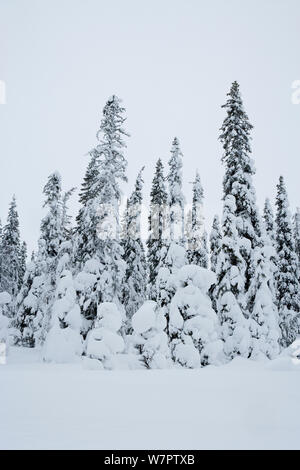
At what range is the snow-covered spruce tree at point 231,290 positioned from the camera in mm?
18672

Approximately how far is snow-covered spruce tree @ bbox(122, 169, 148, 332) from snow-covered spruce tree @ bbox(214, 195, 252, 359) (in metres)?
13.5

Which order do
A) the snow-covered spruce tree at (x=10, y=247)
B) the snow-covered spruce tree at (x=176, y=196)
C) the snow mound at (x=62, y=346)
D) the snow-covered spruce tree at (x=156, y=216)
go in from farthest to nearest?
the snow-covered spruce tree at (x=10, y=247), the snow-covered spruce tree at (x=156, y=216), the snow-covered spruce tree at (x=176, y=196), the snow mound at (x=62, y=346)

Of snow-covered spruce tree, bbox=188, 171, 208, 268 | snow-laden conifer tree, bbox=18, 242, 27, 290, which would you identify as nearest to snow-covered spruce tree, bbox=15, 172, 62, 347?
snow-covered spruce tree, bbox=188, 171, 208, 268

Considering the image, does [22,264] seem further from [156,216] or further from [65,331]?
[65,331]

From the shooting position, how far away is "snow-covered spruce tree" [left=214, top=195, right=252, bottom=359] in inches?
735

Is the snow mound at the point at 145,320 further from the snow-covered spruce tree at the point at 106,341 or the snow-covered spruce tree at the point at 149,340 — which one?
the snow-covered spruce tree at the point at 106,341

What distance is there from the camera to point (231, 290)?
793 inches

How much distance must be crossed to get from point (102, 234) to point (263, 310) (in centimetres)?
1055

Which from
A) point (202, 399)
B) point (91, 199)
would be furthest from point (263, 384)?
point (91, 199)

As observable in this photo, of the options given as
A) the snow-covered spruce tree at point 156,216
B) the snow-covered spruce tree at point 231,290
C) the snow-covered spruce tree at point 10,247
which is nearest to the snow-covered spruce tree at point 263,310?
the snow-covered spruce tree at point 231,290

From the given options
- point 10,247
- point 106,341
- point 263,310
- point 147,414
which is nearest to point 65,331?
point 106,341

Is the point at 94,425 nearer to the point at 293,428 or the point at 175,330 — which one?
the point at 293,428

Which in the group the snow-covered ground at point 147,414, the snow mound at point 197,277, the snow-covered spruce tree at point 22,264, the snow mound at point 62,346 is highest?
the snow-covered spruce tree at point 22,264

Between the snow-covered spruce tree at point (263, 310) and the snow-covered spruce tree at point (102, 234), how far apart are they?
828 cm
